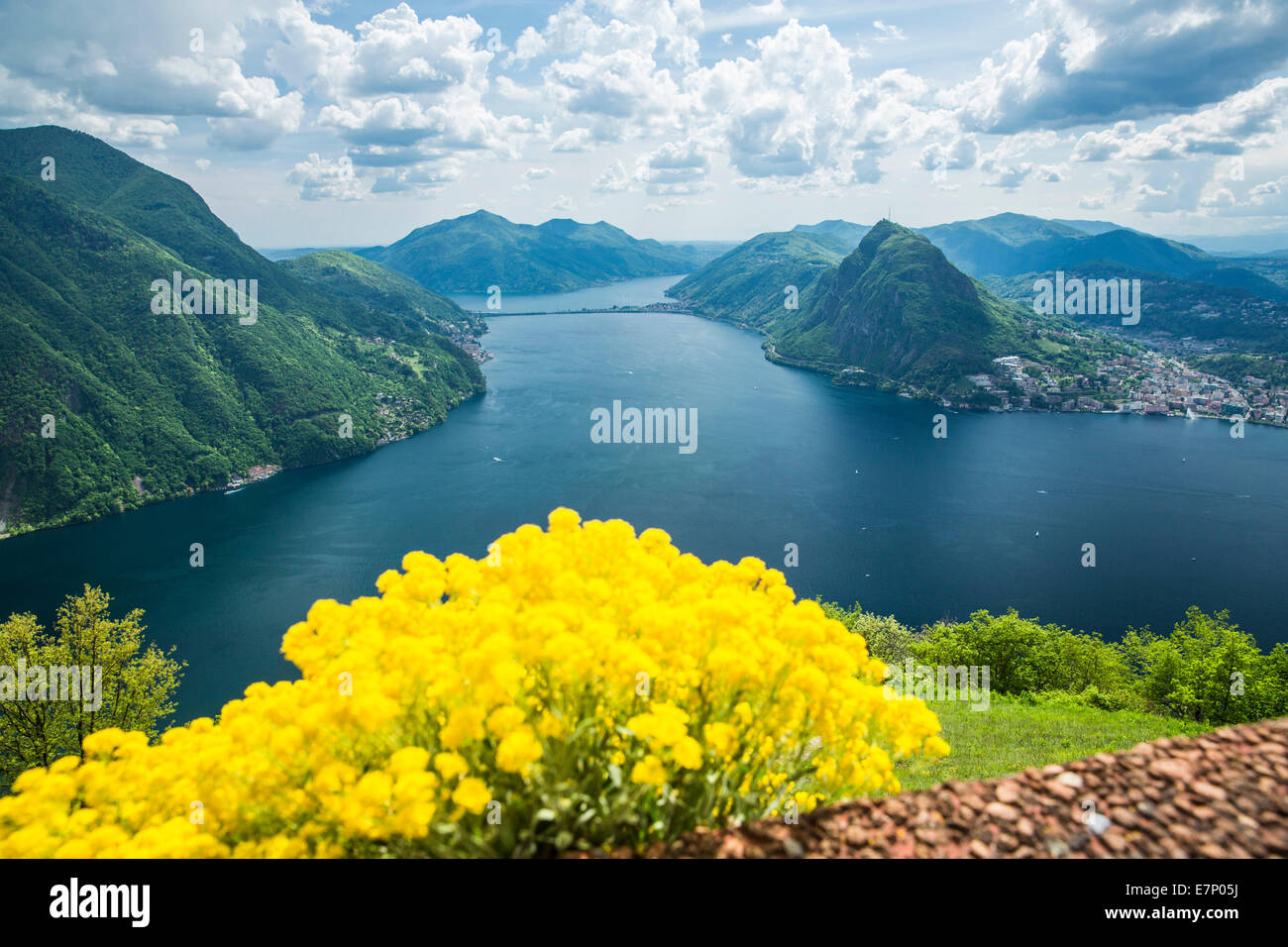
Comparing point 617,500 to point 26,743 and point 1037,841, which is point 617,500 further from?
point 1037,841

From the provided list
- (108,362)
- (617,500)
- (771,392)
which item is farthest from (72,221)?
(771,392)

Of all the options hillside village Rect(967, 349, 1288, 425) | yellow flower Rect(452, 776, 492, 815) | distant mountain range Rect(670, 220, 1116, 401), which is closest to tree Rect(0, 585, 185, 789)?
yellow flower Rect(452, 776, 492, 815)

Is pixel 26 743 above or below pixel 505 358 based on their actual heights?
below

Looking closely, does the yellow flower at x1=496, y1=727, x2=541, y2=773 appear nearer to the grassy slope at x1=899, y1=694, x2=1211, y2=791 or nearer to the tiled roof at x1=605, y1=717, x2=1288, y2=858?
the tiled roof at x1=605, y1=717, x2=1288, y2=858

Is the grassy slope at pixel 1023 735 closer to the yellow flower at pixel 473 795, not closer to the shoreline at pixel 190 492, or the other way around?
the yellow flower at pixel 473 795

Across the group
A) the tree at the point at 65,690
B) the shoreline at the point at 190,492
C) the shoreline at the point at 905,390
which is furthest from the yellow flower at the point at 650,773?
the shoreline at the point at 905,390

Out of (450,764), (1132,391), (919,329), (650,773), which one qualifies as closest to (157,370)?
(450,764)
